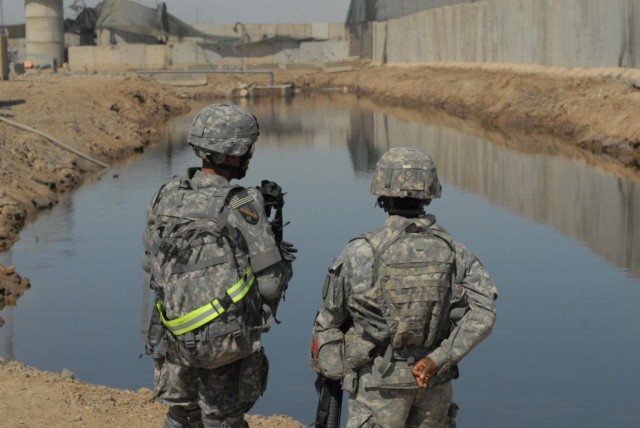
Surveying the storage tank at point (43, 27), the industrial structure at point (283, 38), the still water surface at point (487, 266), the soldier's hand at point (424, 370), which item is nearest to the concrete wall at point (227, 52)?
the industrial structure at point (283, 38)

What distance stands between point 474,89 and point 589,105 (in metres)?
10.2

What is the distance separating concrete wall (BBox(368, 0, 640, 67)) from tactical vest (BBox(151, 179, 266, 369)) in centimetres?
2278

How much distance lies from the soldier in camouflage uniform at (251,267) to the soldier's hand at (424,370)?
698 mm

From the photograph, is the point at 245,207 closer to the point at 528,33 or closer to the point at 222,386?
the point at 222,386

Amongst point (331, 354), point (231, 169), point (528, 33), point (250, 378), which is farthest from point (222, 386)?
point (528, 33)

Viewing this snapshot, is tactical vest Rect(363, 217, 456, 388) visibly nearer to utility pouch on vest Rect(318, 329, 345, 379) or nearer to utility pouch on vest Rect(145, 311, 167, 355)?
utility pouch on vest Rect(318, 329, 345, 379)

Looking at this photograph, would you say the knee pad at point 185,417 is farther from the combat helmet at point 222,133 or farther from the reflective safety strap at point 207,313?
the combat helmet at point 222,133

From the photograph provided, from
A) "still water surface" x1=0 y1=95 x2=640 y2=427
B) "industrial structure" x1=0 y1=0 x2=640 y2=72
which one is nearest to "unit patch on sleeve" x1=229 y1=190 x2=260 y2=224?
"still water surface" x1=0 y1=95 x2=640 y2=427

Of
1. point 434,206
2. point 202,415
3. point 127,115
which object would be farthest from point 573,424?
point 127,115

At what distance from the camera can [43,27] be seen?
51031mm

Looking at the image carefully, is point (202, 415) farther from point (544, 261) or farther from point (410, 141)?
point (410, 141)

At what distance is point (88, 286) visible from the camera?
11.7 meters

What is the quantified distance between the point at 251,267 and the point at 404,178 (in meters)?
0.71

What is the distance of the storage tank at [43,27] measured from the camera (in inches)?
2007
